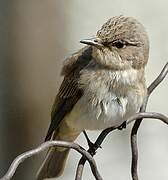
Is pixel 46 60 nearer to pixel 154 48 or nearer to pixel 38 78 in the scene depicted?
pixel 38 78

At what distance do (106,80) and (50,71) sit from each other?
1226 mm

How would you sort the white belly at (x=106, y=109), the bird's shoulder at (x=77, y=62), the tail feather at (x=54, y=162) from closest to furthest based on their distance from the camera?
1. the white belly at (x=106, y=109)
2. the bird's shoulder at (x=77, y=62)
3. the tail feather at (x=54, y=162)

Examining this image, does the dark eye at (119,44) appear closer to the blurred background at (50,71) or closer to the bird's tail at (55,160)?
the bird's tail at (55,160)

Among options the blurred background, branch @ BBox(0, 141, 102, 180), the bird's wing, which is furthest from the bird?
the blurred background

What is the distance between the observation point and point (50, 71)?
397cm

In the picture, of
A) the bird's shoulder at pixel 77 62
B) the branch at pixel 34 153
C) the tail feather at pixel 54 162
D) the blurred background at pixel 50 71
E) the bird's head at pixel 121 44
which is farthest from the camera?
the blurred background at pixel 50 71

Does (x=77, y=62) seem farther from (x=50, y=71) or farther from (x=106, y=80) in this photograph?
(x=50, y=71)

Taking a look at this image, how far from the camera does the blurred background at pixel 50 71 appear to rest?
3.74 m

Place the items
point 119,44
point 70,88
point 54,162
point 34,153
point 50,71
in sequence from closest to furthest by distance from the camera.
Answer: point 34,153 < point 119,44 < point 70,88 < point 54,162 < point 50,71

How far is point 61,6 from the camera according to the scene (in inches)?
154

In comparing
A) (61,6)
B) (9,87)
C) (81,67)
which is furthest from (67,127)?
(61,6)

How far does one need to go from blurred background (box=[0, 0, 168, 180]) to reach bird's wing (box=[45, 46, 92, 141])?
2.72 ft

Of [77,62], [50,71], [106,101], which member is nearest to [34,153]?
[106,101]

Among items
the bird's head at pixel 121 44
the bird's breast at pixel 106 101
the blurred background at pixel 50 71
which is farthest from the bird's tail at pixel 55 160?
the blurred background at pixel 50 71
